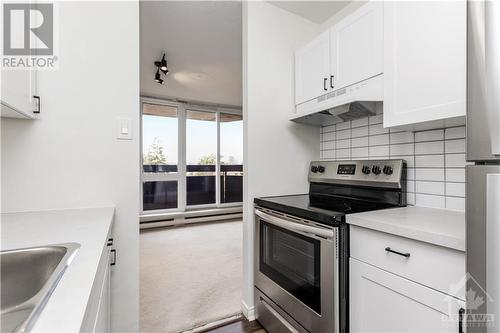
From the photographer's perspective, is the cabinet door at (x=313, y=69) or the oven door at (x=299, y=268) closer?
the oven door at (x=299, y=268)

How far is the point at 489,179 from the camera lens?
2.04 feet

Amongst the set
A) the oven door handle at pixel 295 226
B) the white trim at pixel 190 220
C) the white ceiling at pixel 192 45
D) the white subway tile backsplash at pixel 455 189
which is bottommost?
the white trim at pixel 190 220

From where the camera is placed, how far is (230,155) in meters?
5.26

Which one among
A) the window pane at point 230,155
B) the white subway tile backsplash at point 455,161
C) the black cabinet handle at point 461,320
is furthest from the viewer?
the window pane at point 230,155

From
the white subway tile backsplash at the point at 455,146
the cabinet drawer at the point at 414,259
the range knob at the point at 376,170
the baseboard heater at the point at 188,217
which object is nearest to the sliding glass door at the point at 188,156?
the baseboard heater at the point at 188,217

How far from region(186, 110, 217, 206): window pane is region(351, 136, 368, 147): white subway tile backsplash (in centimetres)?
354

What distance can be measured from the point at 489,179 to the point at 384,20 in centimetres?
118

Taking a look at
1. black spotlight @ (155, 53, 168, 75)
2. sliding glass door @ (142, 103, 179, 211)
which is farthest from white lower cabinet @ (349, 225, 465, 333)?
sliding glass door @ (142, 103, 179, 211)

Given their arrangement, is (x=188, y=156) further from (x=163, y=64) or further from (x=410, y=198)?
(x=410, y=198)

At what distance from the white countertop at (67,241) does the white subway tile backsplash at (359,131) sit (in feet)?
5.88

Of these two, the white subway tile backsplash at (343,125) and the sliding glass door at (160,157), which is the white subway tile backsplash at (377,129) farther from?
the sliding glass door at (160,157)

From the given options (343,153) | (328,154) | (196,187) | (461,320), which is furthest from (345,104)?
(196,187)

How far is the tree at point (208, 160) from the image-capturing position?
16.5 feet

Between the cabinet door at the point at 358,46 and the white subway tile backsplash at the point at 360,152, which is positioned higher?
the cabinet door at the point at 358,46
